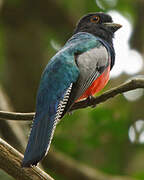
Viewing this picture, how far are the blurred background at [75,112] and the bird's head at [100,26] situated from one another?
1556 mm

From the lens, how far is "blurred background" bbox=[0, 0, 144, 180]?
762 centimetres

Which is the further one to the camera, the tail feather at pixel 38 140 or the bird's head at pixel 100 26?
the bird's head at pixel 100 26

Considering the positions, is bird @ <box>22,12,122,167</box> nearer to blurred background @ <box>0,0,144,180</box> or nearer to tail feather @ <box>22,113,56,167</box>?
tail feather @ <box>22,113,56,167</box>

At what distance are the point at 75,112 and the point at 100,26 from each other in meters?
1.89

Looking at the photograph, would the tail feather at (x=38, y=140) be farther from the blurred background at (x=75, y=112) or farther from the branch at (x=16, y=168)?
the blurred background at (x=75, y=112)

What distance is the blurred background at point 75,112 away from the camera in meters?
7.62

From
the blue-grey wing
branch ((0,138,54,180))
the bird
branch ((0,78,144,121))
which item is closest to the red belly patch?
the bird

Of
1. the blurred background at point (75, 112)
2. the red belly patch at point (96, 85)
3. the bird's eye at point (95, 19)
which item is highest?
the bird's eye at point (95, 19)

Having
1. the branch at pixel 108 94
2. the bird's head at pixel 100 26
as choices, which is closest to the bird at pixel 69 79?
the bird's head at pixel 100 26

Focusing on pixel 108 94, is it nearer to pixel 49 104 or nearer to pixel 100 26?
pixel 49 104

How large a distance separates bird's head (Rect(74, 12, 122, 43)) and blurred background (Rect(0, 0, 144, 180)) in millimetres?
1556

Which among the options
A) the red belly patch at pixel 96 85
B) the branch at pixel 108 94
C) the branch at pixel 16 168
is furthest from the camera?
the red belly patch at pixel 96 85

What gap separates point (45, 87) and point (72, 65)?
399 millimetres

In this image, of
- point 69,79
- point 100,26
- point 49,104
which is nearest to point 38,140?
point 49,104
